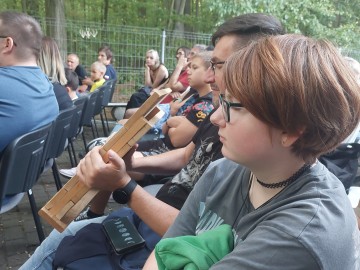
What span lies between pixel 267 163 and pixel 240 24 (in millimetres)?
950

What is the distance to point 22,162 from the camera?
7.70 ft

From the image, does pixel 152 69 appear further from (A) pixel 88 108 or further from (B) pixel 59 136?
(B) pixel 59 136

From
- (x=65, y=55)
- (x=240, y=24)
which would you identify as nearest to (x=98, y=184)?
(x=240, y=24)

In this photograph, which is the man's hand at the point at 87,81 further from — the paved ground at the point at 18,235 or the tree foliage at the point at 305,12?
the tree foliage at the point at 305,12

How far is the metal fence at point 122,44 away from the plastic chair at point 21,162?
248 inches

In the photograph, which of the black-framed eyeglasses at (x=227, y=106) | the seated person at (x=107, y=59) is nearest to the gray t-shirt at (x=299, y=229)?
the black-framed eyeglasses at (x=227, y=106)

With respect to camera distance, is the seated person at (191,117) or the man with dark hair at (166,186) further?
the seated person at (191,117)

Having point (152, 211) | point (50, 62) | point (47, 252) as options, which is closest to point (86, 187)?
point (152, 211)

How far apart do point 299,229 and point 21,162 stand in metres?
1.85

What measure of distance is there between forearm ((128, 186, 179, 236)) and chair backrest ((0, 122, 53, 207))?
2.93 feet

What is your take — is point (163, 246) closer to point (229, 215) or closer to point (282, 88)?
point (229, 215)

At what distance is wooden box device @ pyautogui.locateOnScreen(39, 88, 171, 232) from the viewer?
1.54 meters

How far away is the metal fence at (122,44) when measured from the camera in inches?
339

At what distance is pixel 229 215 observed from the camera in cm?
121
